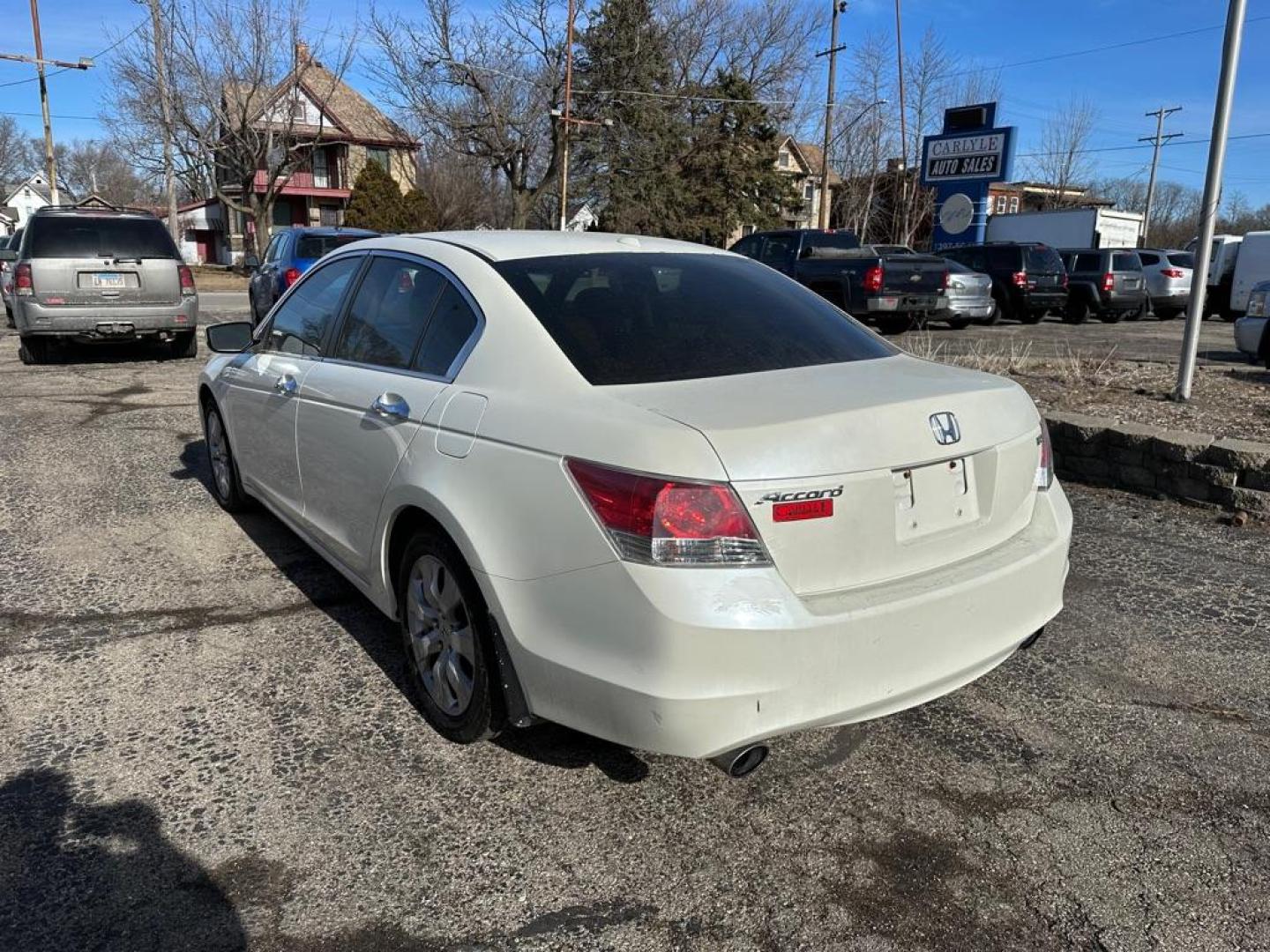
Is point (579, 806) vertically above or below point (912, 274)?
below

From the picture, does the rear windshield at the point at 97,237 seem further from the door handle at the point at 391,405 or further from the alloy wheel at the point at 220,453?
the door handle at the point at 391,405

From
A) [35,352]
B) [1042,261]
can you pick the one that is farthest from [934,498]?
[1042,261]

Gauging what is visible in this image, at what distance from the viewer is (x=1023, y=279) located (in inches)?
787

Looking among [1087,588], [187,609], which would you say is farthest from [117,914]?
[1087,588]

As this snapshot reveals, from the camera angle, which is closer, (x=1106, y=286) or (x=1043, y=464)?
(x=1043, y=464)

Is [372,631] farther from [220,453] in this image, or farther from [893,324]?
[893,324]

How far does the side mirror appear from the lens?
5.13m

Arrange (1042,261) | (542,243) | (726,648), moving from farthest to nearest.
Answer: (1042,261) < (542,243) < (726,648)

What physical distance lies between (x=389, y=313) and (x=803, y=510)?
6.48 ft

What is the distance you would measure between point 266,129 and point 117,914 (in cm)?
4092

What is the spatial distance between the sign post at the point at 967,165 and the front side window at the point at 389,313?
22899mm

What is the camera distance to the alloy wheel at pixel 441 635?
2.97 metres

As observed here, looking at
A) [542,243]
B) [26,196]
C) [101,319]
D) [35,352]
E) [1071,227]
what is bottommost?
[35,352]

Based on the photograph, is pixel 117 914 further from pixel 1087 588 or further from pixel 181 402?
pixel 181 402
